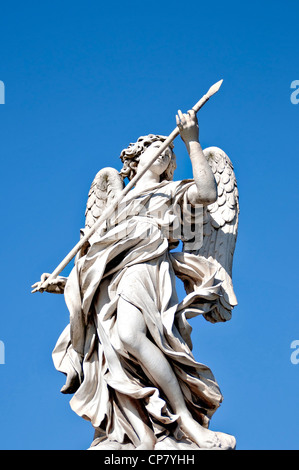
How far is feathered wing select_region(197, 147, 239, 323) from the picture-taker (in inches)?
444

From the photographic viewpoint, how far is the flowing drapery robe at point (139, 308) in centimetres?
1056

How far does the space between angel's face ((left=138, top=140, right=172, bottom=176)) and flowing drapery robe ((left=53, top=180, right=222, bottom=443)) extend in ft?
0.69

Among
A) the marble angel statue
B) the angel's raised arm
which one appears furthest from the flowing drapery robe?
the angel's raised arm

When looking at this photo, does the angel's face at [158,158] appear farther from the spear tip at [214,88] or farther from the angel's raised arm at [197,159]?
the spear tip at [214,88]

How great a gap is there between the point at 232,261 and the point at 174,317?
1143 millimetres

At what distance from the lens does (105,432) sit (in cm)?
1070

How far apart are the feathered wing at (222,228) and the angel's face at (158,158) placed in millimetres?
514

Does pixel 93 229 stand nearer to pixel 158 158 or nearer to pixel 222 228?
pixel 158 158

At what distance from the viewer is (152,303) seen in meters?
10.7

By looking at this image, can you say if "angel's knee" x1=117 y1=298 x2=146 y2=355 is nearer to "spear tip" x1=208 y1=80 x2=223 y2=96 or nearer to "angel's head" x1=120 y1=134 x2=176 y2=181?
"angel's head" x1=120 y1=134 x2=176 y2=181

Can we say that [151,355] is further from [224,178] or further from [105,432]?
[224,178]

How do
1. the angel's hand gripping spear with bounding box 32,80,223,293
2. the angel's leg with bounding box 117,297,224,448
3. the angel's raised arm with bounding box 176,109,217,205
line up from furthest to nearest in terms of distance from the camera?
the angel's hand gripping spear with bounding box 32,80,223,293, the angel's raised arm with bounding box 176,109,217,205, the angel's leg with bounding box 117,297,224,448

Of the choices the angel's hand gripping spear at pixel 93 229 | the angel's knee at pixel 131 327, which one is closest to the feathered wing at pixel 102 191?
the angel's hand gripping spear at pixel 93 229
